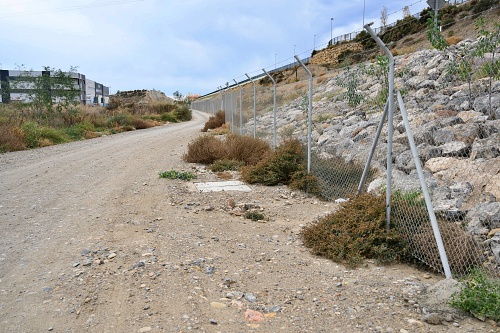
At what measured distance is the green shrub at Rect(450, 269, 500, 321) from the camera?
10.8 ft

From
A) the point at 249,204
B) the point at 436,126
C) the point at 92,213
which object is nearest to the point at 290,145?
the point at 249,204

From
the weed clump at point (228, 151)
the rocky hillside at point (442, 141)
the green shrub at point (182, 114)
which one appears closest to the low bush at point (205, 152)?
the weed clump at point (228, 151)

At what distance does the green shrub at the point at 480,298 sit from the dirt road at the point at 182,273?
0.09 m

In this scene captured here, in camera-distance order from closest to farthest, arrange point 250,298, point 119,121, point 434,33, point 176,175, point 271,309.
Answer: point 271,309, point 250,298, point 434,33, point 176,175, point 119,121

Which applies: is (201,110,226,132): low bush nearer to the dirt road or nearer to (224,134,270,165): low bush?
(224,134,270,165): low bush

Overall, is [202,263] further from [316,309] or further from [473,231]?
[473,231]

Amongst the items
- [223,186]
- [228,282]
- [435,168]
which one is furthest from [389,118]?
[223,186]

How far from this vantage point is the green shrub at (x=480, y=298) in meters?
3.28

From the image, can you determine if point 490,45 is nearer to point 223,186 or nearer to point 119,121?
point 223,186

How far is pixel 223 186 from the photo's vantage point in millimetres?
8641

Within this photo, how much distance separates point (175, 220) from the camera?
20.5ft

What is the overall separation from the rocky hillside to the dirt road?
3.27 feet

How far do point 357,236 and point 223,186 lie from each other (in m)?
4.10

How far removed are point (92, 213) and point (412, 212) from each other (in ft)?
15.2
